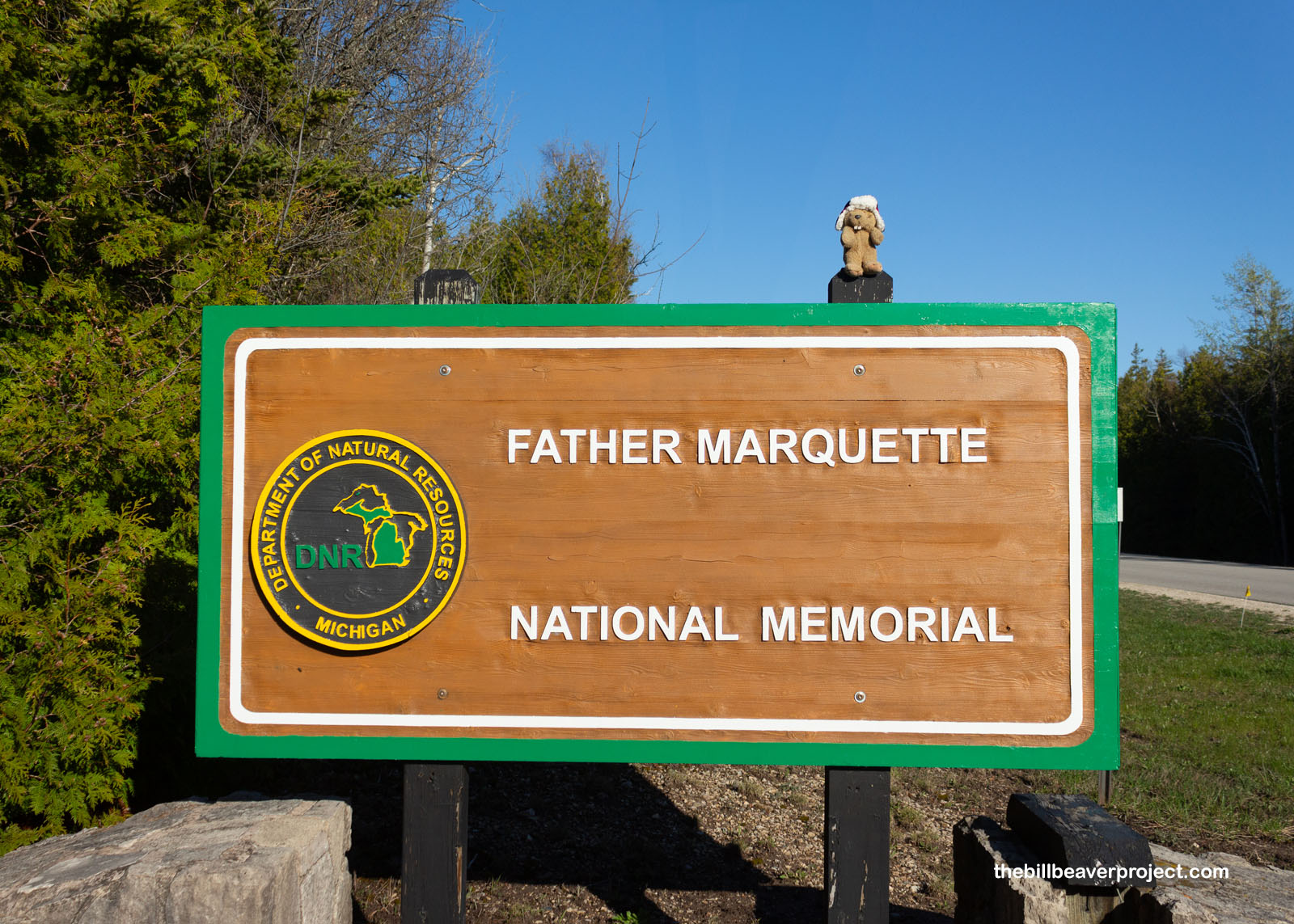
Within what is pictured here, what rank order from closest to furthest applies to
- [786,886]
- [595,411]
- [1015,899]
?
[595,411]
[1015,899]
[786,886]

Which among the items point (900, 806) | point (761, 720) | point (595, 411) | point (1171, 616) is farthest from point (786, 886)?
point (1171, 616)

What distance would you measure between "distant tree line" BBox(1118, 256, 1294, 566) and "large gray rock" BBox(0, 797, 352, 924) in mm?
38068

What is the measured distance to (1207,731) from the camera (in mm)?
6586

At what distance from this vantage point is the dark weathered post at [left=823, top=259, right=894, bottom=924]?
2.52m

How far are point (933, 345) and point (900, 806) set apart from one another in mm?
3620

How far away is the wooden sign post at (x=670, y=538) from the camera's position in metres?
2.49

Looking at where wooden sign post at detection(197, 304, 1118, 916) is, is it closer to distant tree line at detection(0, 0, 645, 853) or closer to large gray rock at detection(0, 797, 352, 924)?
large gray rock at detection(0, 797, 352, 924)

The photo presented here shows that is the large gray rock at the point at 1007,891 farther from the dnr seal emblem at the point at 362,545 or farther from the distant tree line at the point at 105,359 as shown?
the distant tree line at the point at 105,359

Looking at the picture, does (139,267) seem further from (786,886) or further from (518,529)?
(786,886)

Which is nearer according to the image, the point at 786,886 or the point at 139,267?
the point at 786,886

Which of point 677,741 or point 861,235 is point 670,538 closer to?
point 677,741

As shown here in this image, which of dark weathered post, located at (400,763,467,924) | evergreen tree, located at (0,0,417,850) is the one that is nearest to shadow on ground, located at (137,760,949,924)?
evergreen tree, located at (0,0,417,850)

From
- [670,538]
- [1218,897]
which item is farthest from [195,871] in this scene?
[1218,897]

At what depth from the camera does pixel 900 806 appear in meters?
4.92
